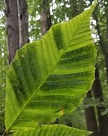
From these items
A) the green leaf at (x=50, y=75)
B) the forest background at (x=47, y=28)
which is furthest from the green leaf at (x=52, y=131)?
the forest background at (x=47, y=28)

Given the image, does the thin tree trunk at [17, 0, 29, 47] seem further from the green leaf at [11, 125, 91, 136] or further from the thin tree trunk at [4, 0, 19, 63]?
the green leaf at [11, 125, 91, 136]

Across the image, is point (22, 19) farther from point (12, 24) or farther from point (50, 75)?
point (50, 75)

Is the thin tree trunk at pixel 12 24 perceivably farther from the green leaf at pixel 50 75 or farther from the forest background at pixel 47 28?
the green leaf at pixel 50 75

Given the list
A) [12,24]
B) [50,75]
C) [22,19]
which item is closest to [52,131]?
→ [50,75]

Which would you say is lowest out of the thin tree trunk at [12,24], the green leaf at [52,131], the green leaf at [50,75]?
the green leaf at [52,131]

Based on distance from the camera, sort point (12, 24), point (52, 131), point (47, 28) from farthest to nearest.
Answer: point (47, 28) < point (12, 24) < point (52, 131)

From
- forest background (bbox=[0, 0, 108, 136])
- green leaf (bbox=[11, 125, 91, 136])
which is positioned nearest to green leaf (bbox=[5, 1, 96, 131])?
green leaf (bbox=[11, 125, 91, 136])

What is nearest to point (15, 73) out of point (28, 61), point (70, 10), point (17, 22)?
point (28, 61)
